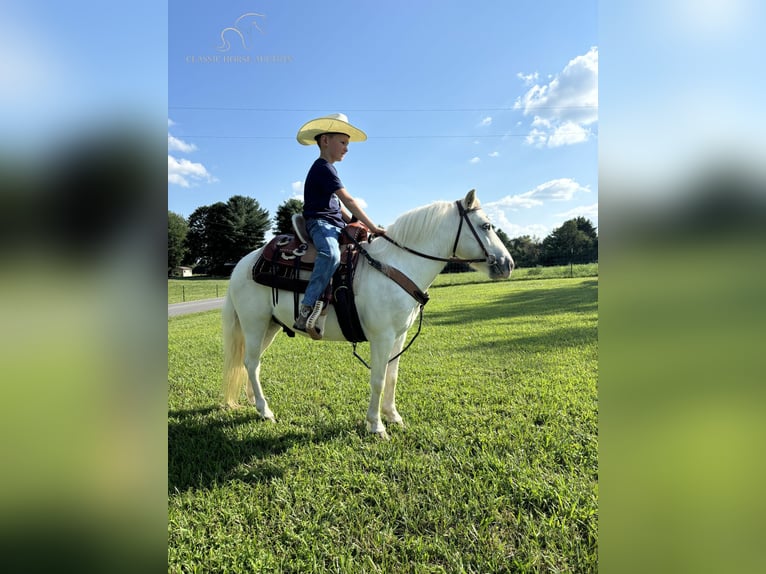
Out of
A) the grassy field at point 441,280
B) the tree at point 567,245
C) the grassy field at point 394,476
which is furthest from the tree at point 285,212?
the grassy field at point 394,476

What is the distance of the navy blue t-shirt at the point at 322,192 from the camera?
3.31 m

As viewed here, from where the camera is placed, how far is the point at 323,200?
3.44m

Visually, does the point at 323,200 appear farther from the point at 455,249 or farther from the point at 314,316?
the point at 455,249

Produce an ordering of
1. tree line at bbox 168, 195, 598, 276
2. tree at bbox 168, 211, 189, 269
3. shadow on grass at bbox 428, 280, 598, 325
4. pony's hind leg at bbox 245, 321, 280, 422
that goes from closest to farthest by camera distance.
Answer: tree at bbox 168, 211, 189, 269
pony's hind leg at bbox 245, 321, 280, 422
shadow on grass at bbox 428, 280, 598, 325
tree line at bbox 168, 195, 598, 276

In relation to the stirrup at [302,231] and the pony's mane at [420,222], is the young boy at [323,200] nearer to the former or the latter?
the stirrup at [302,231]

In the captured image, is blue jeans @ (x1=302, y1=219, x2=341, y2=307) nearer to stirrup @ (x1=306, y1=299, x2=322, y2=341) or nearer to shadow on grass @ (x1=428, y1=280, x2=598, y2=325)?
stirrup @ (x1=306, y1=299, x2=322, y2=341)

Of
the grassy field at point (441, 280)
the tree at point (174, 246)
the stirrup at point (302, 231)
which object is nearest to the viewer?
the tree at point (174, 246)

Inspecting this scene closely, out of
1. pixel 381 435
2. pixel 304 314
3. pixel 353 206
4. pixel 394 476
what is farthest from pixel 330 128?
pixel 394 476

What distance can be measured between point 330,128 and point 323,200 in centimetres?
70

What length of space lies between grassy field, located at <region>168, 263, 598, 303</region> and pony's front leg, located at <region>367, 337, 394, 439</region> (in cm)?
1469

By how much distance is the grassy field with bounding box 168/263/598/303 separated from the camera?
18253 mm

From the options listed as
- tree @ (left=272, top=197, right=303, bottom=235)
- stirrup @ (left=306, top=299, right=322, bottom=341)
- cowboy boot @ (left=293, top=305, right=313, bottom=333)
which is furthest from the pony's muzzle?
tree @ (left=272, top=197, right=303, bottom=235)

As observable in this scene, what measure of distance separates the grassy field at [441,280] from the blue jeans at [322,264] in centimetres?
1495
